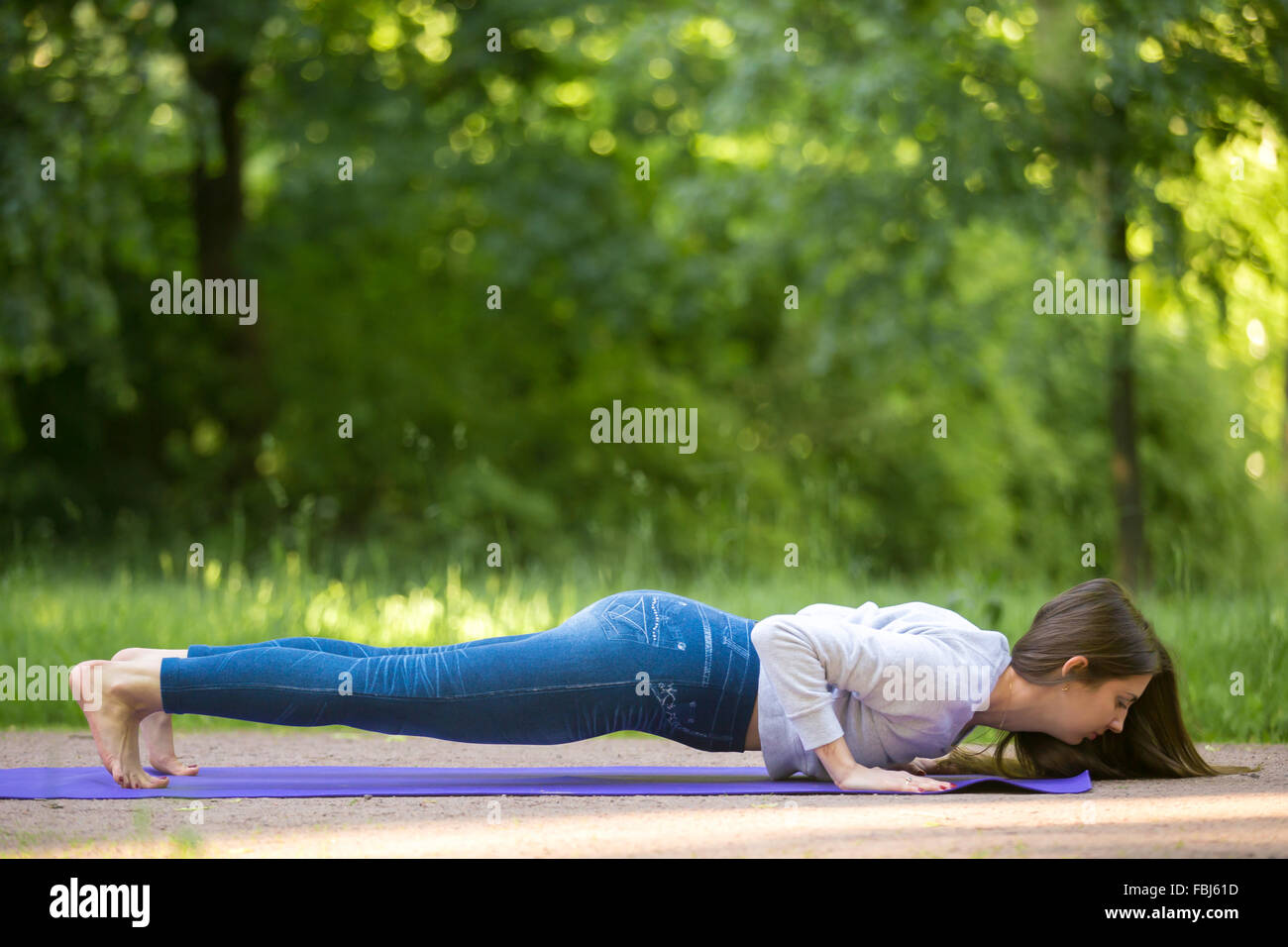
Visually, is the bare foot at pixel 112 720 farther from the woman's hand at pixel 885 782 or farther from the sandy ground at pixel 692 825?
the woman's hand at pixel 885 782

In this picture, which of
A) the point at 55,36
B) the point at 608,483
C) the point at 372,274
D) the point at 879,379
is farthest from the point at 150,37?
the point at 879,379

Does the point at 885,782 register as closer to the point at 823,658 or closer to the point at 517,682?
the point at 823,658

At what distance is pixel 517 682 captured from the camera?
351cm

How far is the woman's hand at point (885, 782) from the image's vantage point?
3.50 meters

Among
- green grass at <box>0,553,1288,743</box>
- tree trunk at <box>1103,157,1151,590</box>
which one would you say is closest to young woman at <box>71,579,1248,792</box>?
green grass at <box>0,553,1288,743</box>

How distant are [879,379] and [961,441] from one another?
6.86 feet

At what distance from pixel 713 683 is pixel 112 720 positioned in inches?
65.1

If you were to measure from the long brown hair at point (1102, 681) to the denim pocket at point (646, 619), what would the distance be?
947 mm

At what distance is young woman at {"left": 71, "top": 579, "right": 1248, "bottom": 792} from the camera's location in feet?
11.2

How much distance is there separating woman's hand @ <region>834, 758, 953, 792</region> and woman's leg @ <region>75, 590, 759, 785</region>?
13.5 inches

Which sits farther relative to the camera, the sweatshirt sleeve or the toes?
the toes

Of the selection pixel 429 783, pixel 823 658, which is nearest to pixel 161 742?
pixel 429 783

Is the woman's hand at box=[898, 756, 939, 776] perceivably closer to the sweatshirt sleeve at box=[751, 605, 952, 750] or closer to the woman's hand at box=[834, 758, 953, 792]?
the woman's hand at box=[834, 758, 953, 792]

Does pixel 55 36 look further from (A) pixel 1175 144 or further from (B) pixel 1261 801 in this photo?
(B) pixel 1261 801
